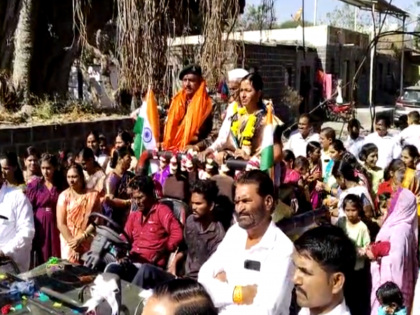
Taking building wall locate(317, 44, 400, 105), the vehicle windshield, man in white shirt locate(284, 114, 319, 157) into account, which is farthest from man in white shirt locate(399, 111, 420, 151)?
building wall locate(317, 44, 400, 105)

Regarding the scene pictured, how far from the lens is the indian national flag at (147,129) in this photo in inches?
226

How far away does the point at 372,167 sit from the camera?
24.3 ft

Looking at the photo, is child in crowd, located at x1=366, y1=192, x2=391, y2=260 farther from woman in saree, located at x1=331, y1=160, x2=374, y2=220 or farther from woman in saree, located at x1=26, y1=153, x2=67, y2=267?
woman in saree, located at x1=26, y1=153, x2=67, y2=267

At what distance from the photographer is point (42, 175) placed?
6.29 metres

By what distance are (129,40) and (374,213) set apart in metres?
3.32

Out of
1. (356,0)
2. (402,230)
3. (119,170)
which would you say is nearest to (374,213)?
→ (402,230)

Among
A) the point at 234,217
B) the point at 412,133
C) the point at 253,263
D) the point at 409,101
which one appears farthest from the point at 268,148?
the point at 409,101

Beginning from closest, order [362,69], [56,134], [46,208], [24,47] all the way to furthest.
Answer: [46,208] → [56,134] → [24,47] → [362,69]

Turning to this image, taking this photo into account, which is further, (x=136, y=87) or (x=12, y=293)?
(x=136, y=87)

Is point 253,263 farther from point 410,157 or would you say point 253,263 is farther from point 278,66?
point 278,66

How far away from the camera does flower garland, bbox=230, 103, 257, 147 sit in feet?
15.4

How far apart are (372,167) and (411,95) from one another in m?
14.1

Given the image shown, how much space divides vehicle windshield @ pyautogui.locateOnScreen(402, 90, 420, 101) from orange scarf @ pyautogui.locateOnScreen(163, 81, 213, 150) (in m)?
16.3

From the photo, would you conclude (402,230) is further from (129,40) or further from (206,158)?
(129,40)
